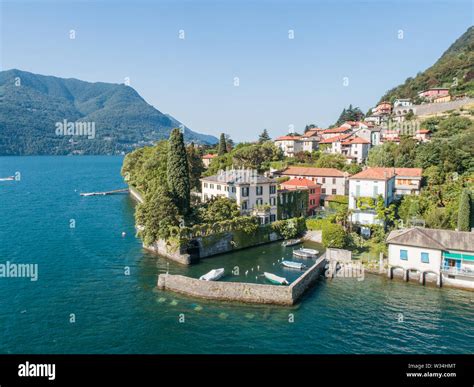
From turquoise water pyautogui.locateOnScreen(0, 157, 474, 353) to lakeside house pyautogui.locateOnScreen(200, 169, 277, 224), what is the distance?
935 centimetres

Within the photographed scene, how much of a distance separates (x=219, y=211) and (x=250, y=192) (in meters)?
6.69

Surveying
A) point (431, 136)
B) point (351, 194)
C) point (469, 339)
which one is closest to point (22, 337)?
point (469, 339)

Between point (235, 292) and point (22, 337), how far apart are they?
652 inches

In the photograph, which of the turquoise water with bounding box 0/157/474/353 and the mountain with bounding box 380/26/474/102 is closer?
the turquoise water with bounding box 0/157/474/353

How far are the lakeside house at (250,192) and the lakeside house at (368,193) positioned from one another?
12132 millimetres

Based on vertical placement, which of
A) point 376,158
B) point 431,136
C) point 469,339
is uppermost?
point 431,136

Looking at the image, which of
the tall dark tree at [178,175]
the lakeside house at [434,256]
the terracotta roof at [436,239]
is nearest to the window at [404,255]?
the lakeside house at [434,256]

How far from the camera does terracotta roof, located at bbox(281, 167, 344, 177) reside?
68.2 metres

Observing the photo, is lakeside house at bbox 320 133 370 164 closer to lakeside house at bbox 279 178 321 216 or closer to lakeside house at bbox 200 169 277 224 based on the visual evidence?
lakeside house at bbox 279 178 321 216

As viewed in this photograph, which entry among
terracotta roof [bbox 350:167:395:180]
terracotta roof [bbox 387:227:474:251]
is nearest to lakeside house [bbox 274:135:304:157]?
terracotta roof [bbox 350:167:395:180]

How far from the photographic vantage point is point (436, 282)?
35.3m

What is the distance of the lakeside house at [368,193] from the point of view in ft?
170

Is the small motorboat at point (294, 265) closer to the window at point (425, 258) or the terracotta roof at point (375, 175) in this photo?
the window at point (425, 258)
